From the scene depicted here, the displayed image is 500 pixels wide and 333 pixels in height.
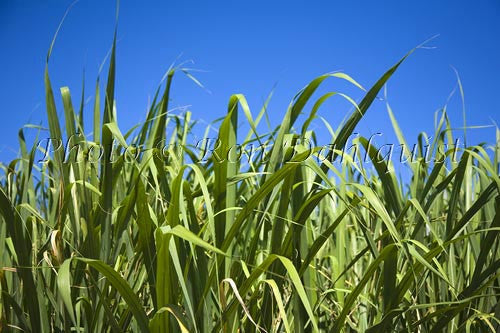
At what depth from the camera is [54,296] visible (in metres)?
1.06

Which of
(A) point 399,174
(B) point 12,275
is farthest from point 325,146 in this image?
(A) point 399,174

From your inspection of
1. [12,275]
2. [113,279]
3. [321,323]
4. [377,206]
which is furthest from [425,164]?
[12,275]

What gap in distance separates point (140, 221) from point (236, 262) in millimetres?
176

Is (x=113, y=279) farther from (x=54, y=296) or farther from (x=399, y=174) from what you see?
(x=399, y=174)

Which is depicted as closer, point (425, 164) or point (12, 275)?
point (12, 275)

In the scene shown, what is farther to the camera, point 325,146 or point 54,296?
point 54,296

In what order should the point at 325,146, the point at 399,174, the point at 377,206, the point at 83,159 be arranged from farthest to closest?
1. the point at 399,174
2. the point at 83,159
3. the point at 325,146
4. the point at 377,206

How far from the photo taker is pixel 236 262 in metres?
0.93

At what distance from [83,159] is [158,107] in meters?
0.24

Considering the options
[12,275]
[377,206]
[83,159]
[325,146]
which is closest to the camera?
[377,206]

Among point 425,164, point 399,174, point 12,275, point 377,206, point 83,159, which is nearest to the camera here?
point 377,206

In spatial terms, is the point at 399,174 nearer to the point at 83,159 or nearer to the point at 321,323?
the point at 321,323

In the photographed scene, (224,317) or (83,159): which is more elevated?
(83,159)

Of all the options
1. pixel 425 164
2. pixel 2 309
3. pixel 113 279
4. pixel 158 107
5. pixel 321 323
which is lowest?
pixel 321 323
